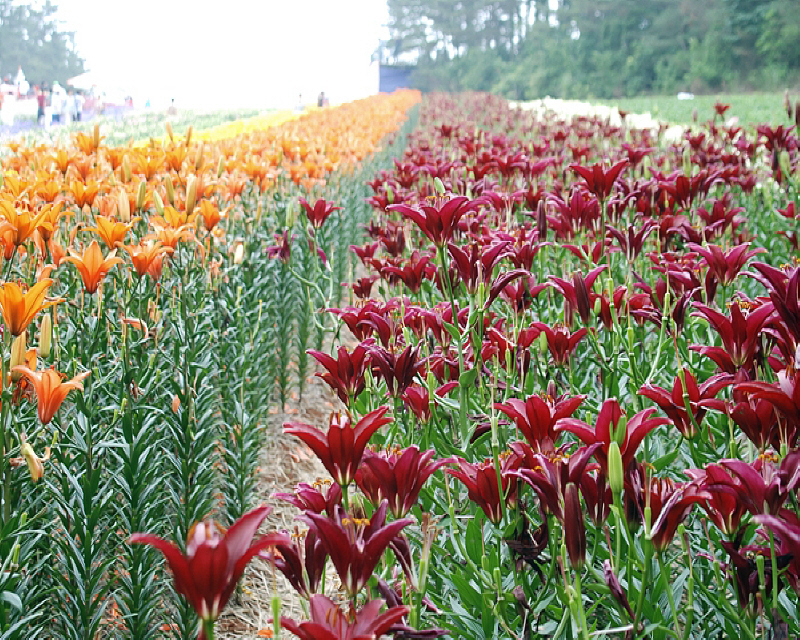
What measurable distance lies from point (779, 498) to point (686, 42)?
42.4 m

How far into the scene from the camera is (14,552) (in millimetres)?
1477

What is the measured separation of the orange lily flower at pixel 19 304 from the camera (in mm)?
1747

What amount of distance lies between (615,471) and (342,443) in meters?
0.46

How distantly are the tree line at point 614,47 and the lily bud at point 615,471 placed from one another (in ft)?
109

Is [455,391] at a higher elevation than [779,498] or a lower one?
lower

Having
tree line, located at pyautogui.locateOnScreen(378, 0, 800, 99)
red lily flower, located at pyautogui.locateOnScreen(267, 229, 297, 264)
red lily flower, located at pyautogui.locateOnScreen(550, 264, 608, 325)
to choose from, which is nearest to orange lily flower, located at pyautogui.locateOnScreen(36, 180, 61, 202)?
red lily flower, located at pyautogui.locateOnScreen(267, 229, 297, 264)

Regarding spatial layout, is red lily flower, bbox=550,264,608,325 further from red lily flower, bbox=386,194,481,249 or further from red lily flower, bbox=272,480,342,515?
red lily flower, bbox=272,480,342,515

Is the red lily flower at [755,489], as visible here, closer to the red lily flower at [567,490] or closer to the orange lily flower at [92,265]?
the red lily flower at [567,490]

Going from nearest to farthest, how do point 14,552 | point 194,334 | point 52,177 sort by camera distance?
point 14,552
point 194,334
point 52,177

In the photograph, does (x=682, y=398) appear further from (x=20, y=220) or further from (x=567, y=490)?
(x=20, y=220)

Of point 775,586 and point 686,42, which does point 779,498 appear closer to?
point 775,586

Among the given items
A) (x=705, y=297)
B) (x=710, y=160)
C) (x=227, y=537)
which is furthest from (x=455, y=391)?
(x=710, y=160)

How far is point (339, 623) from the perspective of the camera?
0.99 metres

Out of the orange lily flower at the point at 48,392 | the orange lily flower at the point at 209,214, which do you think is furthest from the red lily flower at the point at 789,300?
the orange lily flower at the point at 209,214
